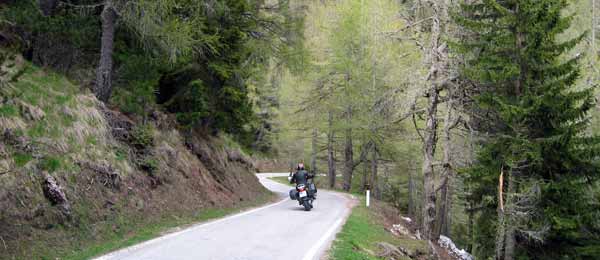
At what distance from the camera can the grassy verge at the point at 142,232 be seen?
25.7 feet

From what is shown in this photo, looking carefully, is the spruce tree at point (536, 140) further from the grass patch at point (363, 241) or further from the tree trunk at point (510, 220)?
the grass patch at point (363, 241)

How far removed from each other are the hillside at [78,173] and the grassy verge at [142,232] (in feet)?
0.12

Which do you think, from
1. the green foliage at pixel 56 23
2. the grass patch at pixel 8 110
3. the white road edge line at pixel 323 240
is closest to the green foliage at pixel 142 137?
the green foliage at pixel 56 23

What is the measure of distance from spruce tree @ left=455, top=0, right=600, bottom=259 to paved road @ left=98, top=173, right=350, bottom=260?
495 cm

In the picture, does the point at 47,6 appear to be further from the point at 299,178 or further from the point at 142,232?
the point at 299,178

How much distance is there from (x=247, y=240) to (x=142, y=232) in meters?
2.53

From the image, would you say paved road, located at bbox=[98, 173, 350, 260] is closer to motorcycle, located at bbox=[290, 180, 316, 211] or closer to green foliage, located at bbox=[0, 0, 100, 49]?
motorcycle, located at bbox=[290, 180, 316, 211]

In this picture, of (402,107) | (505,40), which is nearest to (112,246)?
(402,107)

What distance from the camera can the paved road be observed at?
772 cm

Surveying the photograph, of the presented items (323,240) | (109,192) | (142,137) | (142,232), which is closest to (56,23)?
(142,137)

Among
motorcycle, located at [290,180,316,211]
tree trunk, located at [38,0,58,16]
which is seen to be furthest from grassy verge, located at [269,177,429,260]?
tree trunk, located at [38,0,58,16]

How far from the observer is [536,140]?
12422 mm

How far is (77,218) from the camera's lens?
899cm

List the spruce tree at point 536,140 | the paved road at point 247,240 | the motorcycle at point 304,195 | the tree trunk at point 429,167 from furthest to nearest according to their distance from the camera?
1. the motorcycle at point 304,195
2. the tree trunk at point 429,167
3. the spruce tree at point 536,140
4. the paved road at point 247,240
